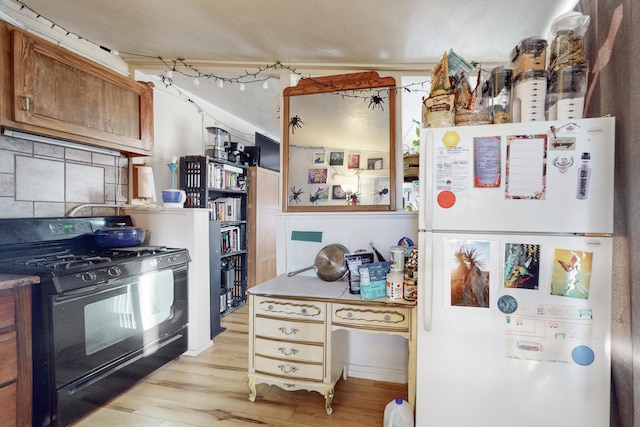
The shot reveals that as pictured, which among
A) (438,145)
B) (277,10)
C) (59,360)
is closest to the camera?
(438,145)

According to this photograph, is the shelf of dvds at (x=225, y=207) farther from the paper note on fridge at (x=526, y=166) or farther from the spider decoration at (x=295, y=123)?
the paper note on fridge at (x=526, y=166)

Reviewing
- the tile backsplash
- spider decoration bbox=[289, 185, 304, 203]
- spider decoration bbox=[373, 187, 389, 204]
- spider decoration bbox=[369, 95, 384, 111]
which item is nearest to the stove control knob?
the tile backsplash

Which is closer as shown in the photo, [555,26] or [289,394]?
[555,26]

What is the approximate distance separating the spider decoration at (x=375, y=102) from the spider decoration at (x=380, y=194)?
578 millimetres

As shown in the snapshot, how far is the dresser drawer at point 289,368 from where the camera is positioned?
174 cm

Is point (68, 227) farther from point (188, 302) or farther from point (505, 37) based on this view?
point (505, 37)

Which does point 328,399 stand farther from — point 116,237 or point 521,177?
point 116,237

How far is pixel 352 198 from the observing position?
2.22 m

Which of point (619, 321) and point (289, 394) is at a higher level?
point (619, 321)

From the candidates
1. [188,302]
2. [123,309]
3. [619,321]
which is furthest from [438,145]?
[188,302]

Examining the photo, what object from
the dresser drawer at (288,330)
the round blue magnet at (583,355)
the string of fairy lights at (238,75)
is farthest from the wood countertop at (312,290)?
the string of fairy lights at (238,75)

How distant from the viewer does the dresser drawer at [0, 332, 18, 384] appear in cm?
143

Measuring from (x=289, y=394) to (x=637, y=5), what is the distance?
2.49 metres

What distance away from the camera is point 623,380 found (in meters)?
1.20
